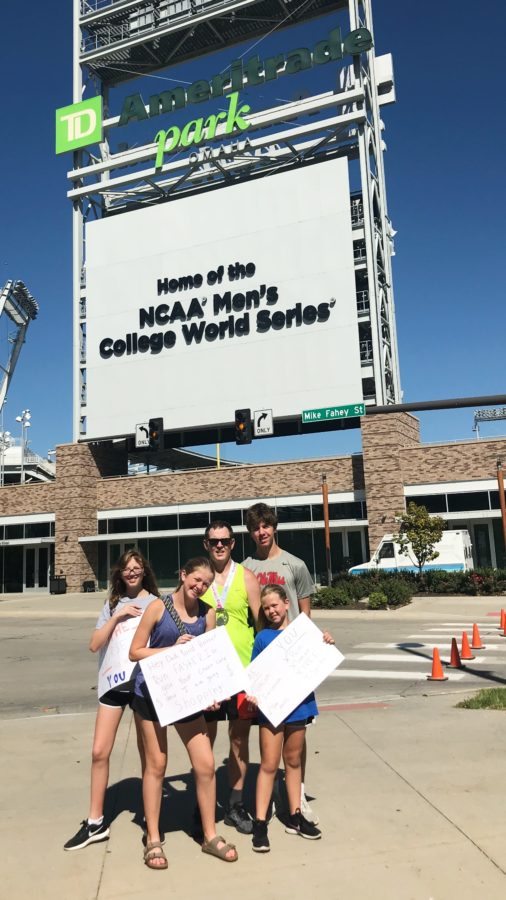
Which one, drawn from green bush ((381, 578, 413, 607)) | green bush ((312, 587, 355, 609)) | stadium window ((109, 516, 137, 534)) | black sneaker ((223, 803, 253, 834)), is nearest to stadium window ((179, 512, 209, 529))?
stadium window ((109, 516, 137, 534))

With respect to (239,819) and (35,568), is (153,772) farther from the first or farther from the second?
(35,568)

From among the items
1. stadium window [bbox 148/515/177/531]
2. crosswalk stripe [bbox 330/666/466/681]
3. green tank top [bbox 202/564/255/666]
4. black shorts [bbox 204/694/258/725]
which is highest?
stadium window [bbox 148/515/177/531]

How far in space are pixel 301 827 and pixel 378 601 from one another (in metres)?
17.1

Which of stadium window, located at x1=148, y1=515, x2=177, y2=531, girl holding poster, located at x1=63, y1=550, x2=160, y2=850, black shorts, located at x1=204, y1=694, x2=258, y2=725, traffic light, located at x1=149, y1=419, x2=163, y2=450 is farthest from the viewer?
stadium window, located at x1=148, y1=515, x2=177, y2=531

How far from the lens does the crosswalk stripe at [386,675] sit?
34.2 feet

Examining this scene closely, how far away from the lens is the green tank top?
4.98 meters

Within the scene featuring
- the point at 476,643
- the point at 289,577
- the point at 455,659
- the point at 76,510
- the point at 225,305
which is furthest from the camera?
the point at 225,305

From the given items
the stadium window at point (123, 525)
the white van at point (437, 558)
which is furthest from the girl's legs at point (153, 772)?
the stadium window at point (123, 525)

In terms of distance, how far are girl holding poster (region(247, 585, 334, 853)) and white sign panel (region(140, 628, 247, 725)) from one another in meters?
0.29

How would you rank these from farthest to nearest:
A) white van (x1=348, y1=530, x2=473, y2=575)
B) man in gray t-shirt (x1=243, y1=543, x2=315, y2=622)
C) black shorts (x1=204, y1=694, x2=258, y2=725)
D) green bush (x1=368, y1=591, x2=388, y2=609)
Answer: white van (x1=348, y1=530, x2=473, y2=575), green bush (x1=368, y1=591, x2=388, y2=609), man in gray t-shirt (x1=243, y1=543, x2=315, y2=622), black shorts (x1=204, y1=694, x2=258, y2=725)

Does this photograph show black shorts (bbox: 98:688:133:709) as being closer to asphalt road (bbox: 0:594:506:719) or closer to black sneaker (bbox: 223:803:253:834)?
black sneaker (bbox: 223:803:253:834)

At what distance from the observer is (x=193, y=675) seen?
4.40m

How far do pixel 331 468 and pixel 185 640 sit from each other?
30.8 m

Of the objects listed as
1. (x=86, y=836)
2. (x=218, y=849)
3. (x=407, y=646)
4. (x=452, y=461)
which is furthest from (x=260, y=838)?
(x=452, y=461)
